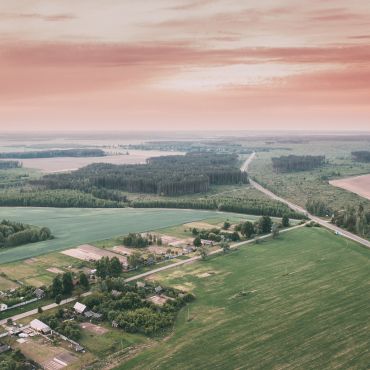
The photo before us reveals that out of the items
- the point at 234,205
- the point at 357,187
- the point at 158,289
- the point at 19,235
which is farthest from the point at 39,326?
the point at 357,187

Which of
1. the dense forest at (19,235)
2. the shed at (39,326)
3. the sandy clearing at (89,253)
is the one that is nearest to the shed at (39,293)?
the shed at (39,326)

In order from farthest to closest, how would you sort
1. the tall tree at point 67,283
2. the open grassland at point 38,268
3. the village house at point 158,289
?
the open grassland at point 38,268 → the village house at point 158,289 → the tall tree at point 67,283

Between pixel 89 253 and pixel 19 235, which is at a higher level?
pixel 19 235

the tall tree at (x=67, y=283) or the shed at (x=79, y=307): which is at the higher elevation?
the tall tree at (x=67, y=283)

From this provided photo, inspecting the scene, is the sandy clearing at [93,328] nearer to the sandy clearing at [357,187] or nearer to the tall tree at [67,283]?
the tall tree at [67,283]

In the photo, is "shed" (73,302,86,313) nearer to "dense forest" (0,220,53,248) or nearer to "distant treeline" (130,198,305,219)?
"dense forest" (0,220,53,248)

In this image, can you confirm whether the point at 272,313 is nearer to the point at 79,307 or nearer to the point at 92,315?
the point at 92,315
